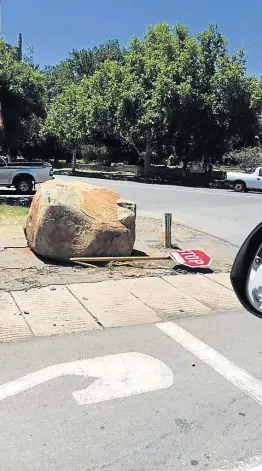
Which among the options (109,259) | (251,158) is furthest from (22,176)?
(251,158)

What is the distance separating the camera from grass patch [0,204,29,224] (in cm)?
1347

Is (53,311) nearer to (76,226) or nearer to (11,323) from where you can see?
(11,323)

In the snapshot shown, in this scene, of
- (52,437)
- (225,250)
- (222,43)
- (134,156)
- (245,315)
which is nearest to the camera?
(52,437)

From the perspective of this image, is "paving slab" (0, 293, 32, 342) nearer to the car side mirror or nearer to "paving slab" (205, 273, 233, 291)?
"paving slab" (205, 273, 233, 291)

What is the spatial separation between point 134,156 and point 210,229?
38070 mm

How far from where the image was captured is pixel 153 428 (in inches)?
142

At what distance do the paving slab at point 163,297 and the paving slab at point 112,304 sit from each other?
0.12 meters

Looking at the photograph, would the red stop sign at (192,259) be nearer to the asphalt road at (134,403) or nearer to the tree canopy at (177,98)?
the asphalt road at (134,403)

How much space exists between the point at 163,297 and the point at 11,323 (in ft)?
7.19

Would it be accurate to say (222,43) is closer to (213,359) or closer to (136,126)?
(136,126)

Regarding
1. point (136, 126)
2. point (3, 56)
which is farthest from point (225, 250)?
point (136, 126)

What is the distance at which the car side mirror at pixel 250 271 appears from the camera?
7.36 feet

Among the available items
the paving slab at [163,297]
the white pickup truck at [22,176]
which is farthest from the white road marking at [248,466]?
the white pickup truck at [22,176]

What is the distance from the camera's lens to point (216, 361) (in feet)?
15.8
